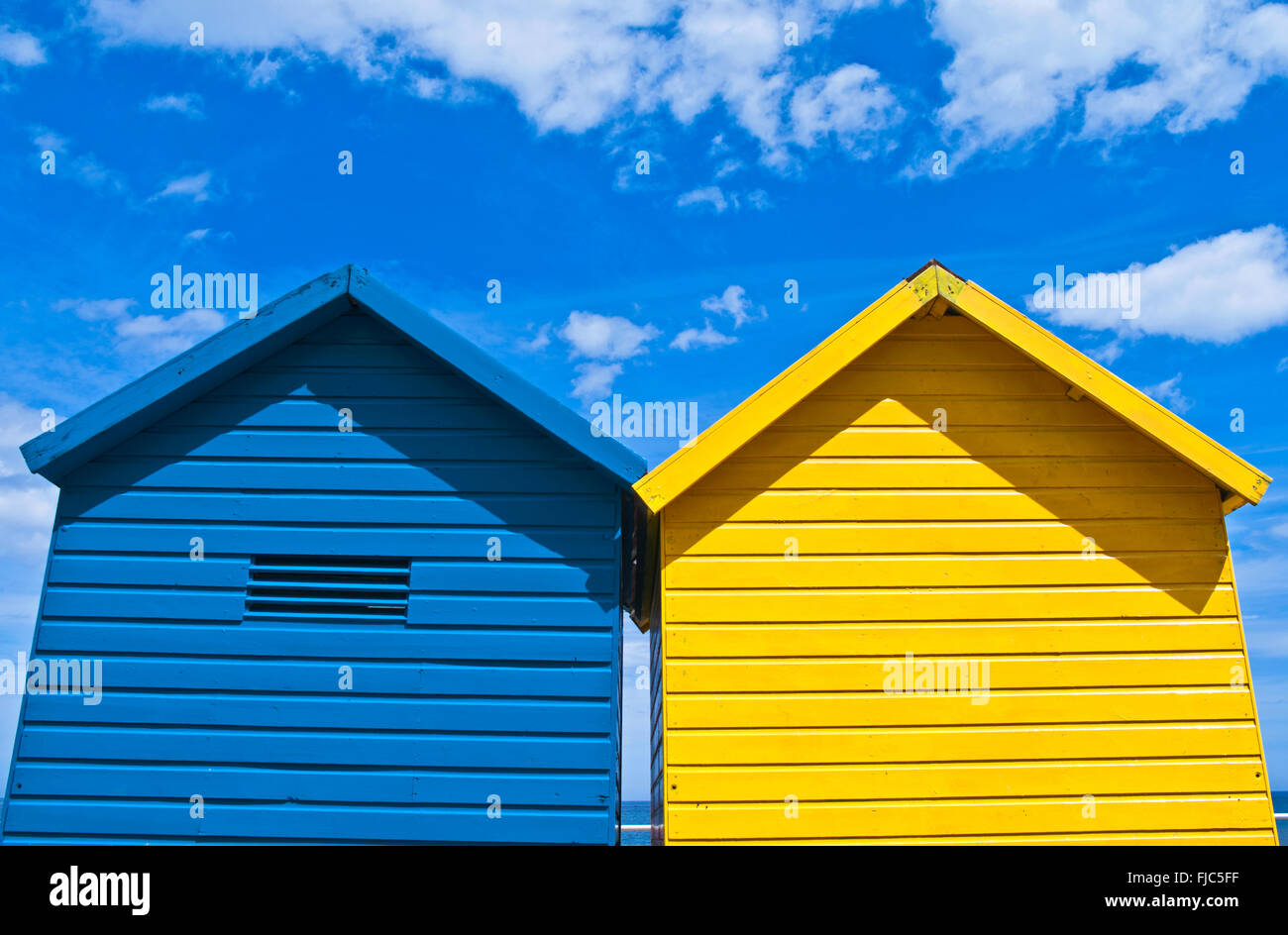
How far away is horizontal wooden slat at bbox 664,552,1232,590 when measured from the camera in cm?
652

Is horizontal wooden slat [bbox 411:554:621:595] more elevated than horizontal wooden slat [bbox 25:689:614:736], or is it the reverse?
horizontal wooden slat [bbox 411:554:621:595]

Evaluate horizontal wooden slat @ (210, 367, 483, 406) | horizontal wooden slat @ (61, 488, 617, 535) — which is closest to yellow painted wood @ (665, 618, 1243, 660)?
horizontal wooden slat @ (61, 488, 617, 535)

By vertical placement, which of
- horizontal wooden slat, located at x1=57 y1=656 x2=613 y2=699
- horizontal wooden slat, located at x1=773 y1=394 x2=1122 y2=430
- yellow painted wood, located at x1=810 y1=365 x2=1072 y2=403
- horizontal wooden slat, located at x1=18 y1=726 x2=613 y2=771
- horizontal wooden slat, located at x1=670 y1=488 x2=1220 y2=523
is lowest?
horizontal wooden slat, located at x1=18 y1=726 x2=613 y2=771

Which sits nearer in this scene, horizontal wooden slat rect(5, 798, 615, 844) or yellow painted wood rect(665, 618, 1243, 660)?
horizontal wooden slat rect(5, 798, 615, 844)

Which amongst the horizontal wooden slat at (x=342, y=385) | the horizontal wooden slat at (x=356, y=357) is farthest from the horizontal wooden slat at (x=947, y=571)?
the horizontal wooden slat at (x=356, y=357)

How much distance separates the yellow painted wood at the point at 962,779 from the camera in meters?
6.10

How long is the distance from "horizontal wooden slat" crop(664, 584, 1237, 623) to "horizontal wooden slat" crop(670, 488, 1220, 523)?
543 mm

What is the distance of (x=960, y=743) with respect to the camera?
6.24 meters

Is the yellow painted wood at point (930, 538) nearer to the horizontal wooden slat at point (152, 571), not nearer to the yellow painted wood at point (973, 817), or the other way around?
the yellow painted wood at point (973, 817)

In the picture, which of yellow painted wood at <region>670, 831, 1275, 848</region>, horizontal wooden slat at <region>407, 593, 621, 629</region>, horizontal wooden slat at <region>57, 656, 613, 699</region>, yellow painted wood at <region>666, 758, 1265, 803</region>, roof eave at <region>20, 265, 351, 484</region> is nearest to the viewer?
yellow painted wood at <region>670, 831, 1275, 848</region>

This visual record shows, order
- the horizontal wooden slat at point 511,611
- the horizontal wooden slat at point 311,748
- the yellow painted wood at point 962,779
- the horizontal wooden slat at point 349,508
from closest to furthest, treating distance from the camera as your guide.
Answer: the yellow painted wood at point 962,779 → the horizontal wooden slat at point 311,748 → the horizontal wooden slat at point 511,611 → the horizontal wooden slat at point 349,508

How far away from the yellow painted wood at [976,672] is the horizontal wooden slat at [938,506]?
1029mm

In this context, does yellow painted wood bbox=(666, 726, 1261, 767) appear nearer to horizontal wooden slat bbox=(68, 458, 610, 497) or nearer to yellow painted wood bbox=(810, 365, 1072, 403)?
horizontal wooden slat bbox=(68, 458, 610, 497)
